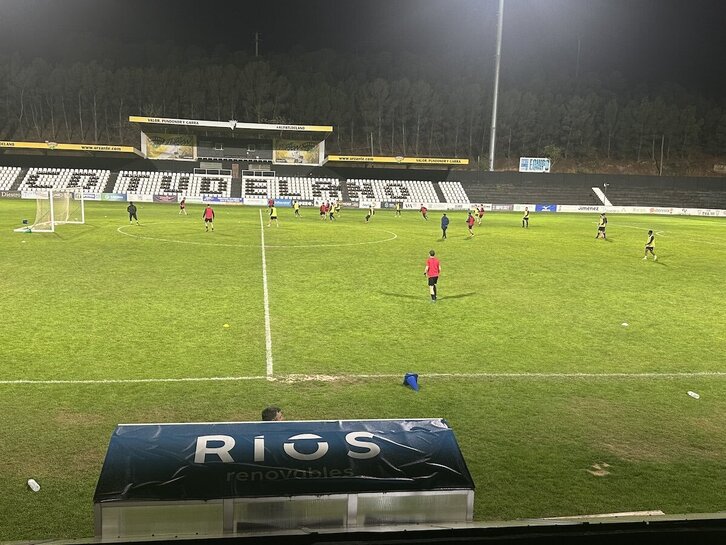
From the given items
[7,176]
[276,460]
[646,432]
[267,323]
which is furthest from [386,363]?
[7,176]

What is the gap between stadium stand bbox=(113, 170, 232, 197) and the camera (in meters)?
70.5

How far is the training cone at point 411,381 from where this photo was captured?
1079 centimetres

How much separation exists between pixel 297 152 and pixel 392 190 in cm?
1357

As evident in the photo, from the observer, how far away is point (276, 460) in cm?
385

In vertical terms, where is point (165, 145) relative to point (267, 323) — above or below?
above

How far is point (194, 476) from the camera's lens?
3.69 meters

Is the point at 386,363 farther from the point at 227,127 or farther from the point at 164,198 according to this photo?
the point at 227,127

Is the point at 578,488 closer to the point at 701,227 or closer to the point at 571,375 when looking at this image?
the point at 571,375

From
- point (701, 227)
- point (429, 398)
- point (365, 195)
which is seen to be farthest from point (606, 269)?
point (365, 195)

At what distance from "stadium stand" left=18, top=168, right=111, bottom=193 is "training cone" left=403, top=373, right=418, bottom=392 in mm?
66388

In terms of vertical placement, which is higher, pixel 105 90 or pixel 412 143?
pixel 105 90

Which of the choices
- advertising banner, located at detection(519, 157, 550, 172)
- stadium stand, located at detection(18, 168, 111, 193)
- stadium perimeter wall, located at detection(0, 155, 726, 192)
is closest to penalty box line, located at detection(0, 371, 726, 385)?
stadium stand, located at detection(18, 168, 111, 193)

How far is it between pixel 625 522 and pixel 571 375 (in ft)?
33.6

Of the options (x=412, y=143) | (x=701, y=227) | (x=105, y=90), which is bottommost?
(x=701, y=227)
